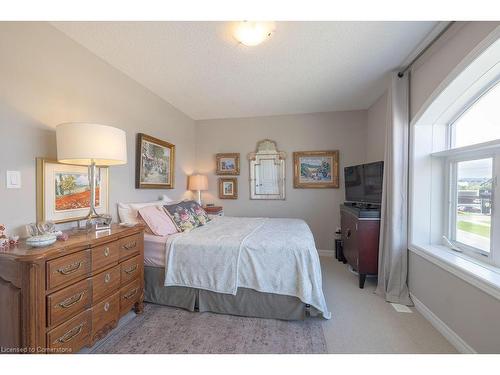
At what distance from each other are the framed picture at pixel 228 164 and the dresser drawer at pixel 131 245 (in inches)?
90.7

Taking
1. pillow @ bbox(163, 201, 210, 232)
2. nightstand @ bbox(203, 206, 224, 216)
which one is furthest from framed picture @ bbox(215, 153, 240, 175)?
pillow @ bbox(163, 201, 210, 232)

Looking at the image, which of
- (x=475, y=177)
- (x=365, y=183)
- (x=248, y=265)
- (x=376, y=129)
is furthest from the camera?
(x=376, y=129)

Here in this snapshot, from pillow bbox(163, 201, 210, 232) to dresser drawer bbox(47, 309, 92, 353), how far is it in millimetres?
1070

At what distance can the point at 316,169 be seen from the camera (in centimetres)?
372

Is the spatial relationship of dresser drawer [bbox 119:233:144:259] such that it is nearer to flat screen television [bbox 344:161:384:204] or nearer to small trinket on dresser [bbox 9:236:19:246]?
small trinket on dresser [bbox 9:236:19:246]

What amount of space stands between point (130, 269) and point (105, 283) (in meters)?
0.26

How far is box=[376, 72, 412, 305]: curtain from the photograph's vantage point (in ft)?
7.07

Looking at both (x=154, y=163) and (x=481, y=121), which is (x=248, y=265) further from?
(x=481, y=121)

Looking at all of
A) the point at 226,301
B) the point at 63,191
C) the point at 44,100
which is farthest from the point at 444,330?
the point at 44,100

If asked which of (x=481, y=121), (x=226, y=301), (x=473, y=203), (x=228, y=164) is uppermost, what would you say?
(x=481, y=121)

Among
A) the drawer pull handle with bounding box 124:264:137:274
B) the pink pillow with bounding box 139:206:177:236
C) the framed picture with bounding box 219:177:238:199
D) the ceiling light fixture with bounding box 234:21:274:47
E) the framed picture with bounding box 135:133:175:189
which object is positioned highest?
the ceiling light fixture with bounding box 234:21:274:47

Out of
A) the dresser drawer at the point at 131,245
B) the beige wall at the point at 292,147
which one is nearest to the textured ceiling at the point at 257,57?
the beige wall at the point at 292,147

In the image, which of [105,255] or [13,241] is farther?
[105,255]
